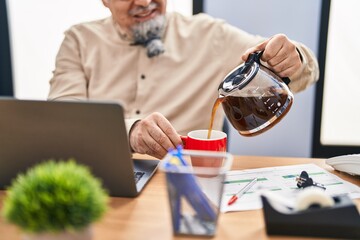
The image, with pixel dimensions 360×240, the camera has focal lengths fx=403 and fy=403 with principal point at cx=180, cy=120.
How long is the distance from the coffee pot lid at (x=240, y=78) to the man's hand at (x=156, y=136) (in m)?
0.16

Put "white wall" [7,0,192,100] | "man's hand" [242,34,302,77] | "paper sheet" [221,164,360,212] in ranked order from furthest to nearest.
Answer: "white wall" [7,0,192,100] < "man's hand" [242,34,302,77] < "paper sheet" [221,164,360,212]

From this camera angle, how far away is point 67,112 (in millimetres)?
721

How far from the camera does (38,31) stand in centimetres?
252

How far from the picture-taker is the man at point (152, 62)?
161 centimetres

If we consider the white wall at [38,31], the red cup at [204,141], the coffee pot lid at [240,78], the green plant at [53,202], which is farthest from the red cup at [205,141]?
the white wall at [38,31]

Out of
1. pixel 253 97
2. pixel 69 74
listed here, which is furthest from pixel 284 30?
pixel 253 97

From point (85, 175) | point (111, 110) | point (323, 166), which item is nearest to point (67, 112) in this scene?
point (111, 110)

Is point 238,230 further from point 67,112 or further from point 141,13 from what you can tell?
point 141,13

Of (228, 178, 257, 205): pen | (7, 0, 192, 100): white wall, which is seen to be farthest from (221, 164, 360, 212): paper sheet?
(7, 0, 192, 100): white wall

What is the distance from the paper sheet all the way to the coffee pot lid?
21 cm

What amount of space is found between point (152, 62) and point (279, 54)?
689 millimetres

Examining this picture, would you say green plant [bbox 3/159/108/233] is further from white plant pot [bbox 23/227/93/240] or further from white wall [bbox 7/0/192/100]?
white wall [bbox 7/0/192/100]

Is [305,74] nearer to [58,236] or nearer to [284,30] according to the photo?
[284,30]

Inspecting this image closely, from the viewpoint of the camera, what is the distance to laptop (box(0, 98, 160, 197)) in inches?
28.0
